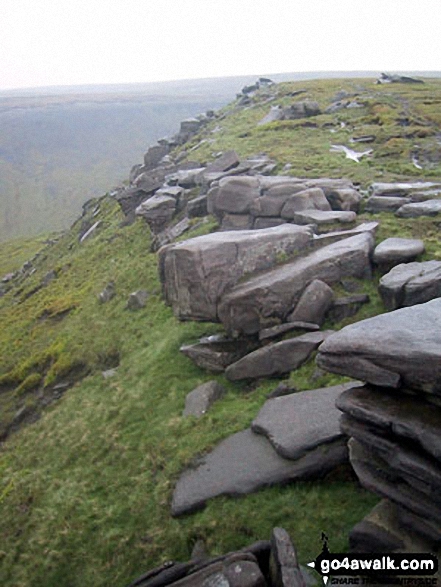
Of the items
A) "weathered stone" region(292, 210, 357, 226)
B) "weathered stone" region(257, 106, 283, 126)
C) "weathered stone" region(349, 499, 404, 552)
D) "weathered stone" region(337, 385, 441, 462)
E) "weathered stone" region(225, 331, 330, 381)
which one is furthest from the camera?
"weathered stone" region(257, 106, 283, 126)

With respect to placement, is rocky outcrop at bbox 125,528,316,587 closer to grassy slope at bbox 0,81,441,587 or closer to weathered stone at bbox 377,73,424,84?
grassy slope at bbox 0,81,441,587

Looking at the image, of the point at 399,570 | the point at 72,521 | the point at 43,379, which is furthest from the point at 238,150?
the point at 399,570

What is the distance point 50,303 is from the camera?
4806 cm

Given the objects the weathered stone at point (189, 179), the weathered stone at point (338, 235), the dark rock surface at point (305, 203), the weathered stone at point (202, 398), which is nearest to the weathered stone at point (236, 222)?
the dark rock surface at point (305, 203)

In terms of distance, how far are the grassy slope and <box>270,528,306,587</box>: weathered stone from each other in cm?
183

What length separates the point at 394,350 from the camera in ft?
38.6

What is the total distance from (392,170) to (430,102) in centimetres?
4524

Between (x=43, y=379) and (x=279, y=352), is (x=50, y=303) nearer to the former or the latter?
(x=43, y=379)

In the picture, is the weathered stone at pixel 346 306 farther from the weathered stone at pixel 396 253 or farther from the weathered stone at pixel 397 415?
the weathered stone at pixel 397 415

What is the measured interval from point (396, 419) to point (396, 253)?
14.0m

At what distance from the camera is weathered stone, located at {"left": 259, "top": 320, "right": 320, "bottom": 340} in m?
22.0

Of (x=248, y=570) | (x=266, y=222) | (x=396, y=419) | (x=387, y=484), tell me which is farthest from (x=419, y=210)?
(x=248, y=570)

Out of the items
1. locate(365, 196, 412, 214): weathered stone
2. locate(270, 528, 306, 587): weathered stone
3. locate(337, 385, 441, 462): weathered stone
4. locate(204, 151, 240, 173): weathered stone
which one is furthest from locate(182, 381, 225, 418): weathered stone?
locate(204, 151, 240, 173): weathered stone

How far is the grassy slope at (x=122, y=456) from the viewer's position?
15375 mm
